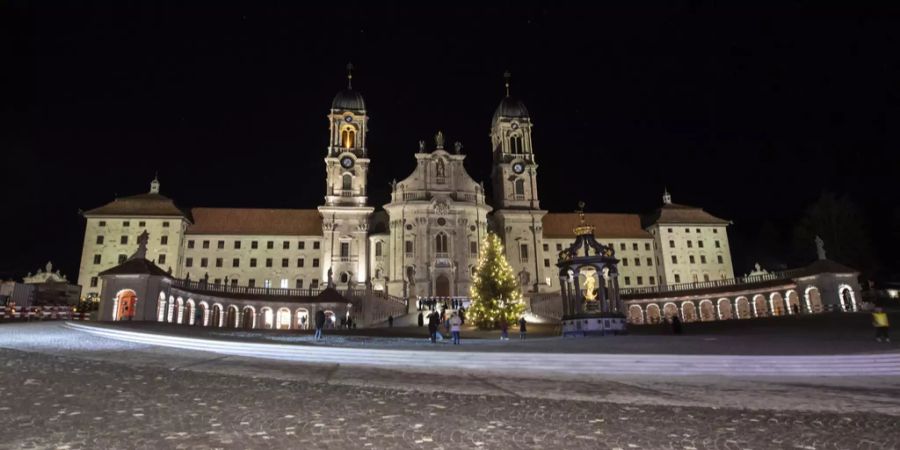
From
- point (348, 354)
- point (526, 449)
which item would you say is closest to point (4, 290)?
point (348, 354)

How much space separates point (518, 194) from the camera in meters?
73.4

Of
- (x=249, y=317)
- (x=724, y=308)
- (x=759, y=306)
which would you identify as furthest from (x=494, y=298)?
(x=724, y=308)

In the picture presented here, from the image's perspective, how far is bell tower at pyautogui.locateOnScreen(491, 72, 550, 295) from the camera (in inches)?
2707

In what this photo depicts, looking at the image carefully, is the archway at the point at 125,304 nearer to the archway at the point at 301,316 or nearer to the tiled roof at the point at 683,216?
the archway at the point at 301,316

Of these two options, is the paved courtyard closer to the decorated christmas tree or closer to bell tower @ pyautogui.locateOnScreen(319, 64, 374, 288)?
the decorated christmas tree

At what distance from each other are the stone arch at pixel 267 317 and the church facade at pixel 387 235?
11.8m

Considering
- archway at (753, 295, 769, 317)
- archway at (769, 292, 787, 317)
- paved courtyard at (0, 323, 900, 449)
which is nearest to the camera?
paved courtyard at (0, 323, 900, 449)

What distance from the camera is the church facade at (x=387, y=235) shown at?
6381 centimetres

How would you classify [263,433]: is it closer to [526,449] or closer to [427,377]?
[526,449]

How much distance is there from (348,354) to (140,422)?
9.40m

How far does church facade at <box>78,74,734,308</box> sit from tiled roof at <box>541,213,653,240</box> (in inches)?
11.8

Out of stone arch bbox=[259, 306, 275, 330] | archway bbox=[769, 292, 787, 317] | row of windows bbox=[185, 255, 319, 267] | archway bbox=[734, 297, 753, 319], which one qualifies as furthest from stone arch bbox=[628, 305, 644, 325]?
stone arch bbox=[259, 306, 275, 330]

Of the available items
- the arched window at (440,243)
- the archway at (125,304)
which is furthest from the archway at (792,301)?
the archway at (125,304)

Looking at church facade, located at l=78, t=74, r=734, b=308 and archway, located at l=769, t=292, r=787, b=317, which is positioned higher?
church facade, located at l=78, t=74, r=734, b=308
